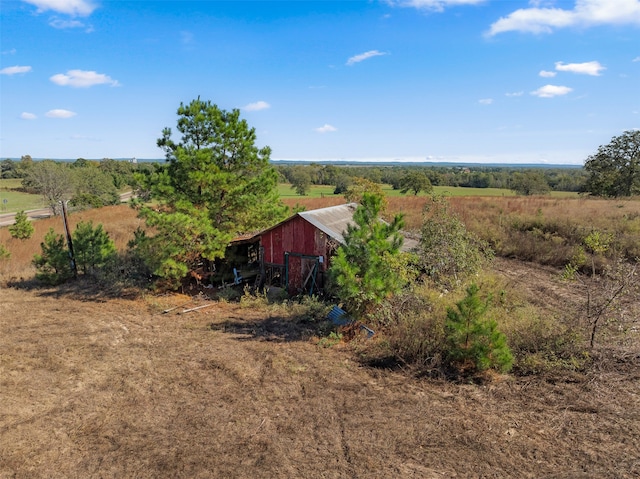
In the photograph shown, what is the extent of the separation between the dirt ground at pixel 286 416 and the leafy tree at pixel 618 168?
3613 cm

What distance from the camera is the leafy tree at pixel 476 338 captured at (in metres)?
8.48

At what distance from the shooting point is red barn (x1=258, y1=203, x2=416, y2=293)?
49.4 ft

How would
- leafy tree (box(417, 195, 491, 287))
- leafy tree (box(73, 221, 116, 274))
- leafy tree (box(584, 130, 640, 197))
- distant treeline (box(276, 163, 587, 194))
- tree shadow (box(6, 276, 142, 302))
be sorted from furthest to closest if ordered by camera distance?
distant treeline (box(276, 163, 587, 194)) < leafy tree (box(584, 130, 640, 197)) < leafy tree (box(73, 221, 116, 274)) < tree shadow (box(6, 276, 142, 302)) < leafy tree (box(417, 195, 491, 287))

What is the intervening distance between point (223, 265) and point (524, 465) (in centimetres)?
1480

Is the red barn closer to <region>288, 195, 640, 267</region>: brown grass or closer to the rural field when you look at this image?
the rural field

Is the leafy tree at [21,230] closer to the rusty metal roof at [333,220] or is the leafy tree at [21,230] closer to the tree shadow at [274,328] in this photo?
the tree shadow at [274,328]

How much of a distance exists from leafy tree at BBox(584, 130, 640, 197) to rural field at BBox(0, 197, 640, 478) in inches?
1234

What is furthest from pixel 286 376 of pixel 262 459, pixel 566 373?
pixel 566 373

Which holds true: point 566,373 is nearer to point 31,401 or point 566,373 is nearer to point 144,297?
point 31,401

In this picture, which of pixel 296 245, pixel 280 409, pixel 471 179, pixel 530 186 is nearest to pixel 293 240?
pixel 296 245

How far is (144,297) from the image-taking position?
16562 millimetres

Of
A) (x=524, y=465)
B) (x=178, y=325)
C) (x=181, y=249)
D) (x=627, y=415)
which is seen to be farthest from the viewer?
(x=181, y=249)

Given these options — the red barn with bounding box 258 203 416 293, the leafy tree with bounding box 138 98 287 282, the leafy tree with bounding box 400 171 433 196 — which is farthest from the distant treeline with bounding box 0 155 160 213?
the red barn with bounding box 258 203 416 293

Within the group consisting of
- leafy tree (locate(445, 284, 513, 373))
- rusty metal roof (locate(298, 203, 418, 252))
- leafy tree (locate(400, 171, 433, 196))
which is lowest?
leafy tree (locate(445, 284, 513, 373))
